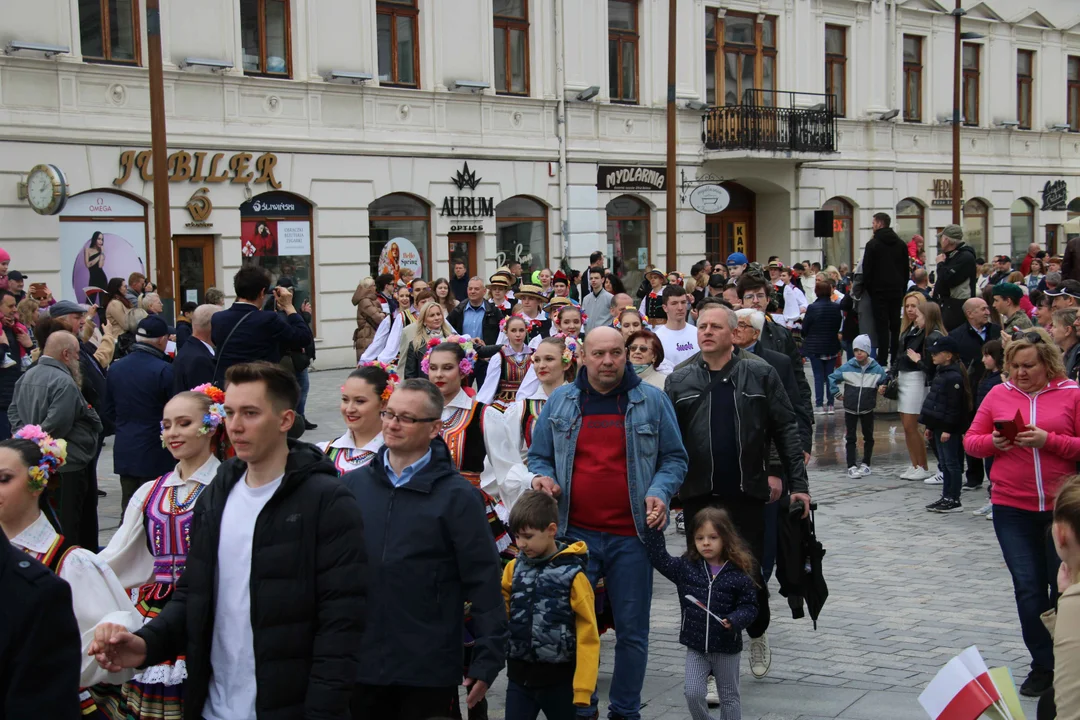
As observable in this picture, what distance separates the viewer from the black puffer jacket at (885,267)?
17.8 m

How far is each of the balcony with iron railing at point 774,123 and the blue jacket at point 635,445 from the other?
24994 mm

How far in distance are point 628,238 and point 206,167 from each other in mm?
10932

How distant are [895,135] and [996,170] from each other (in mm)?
5092

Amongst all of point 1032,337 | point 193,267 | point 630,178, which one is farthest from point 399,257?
point 1032,337

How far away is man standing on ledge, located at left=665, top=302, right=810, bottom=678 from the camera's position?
678cm

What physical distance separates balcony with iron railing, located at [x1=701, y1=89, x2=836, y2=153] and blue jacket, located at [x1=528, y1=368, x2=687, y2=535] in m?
25.0

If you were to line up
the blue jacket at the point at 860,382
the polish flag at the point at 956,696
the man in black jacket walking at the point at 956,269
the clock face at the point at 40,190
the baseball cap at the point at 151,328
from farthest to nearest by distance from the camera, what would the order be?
the clock face at the point at 40,190, the man in black jacket walking at the point at 956,269, the blue jacket at the point at 860,382, the baseball cap at the point at 151,328, the polish flag at the point at 956,696

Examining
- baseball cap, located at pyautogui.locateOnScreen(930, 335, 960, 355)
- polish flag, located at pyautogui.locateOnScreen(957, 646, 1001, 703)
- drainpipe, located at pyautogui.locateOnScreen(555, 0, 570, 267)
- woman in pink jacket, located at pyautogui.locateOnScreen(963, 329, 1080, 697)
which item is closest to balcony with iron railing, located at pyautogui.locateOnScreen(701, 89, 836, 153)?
drainpipe, located at pyautogui.locateOnScreen(555, 0, 570, 267)

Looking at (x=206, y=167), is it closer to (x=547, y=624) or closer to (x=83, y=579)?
(x=547, y=624)

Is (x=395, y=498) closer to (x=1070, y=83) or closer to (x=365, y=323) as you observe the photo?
(x=365, y=323)

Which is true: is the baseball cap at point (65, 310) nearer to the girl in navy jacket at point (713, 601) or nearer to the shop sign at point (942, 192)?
the girl in navy jacket at point (713, 601)

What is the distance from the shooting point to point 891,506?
38.5 ft

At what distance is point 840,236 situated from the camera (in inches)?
1347

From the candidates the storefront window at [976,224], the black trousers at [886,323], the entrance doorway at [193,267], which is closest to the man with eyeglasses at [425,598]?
the black trousers at [886,323]
